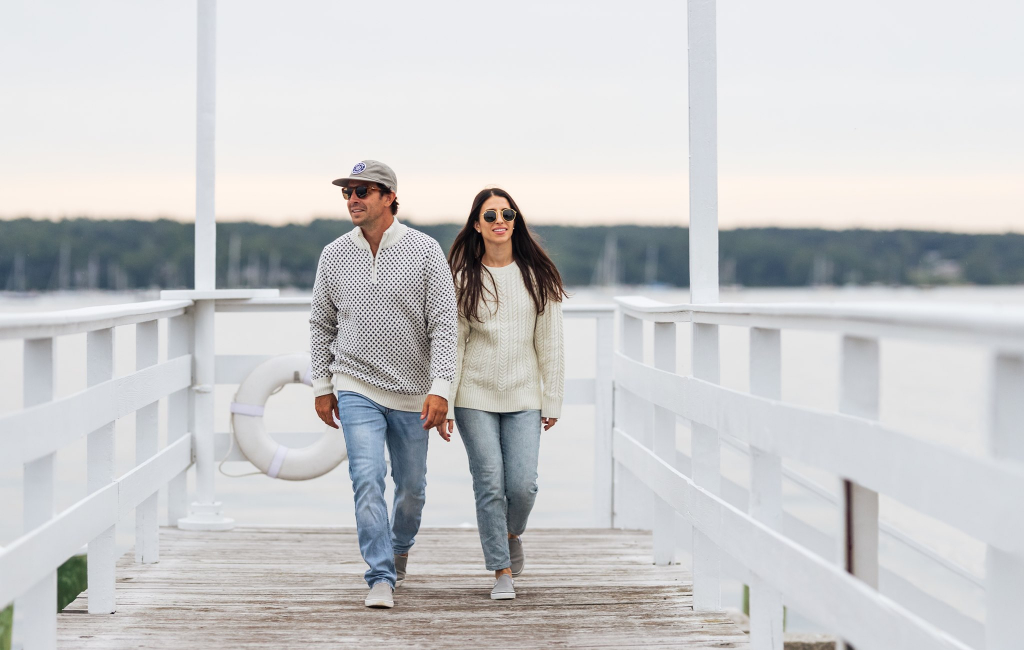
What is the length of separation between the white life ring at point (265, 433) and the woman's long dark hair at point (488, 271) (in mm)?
1418

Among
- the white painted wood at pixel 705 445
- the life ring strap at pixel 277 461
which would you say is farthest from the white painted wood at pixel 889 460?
the life ring strap at pixel 277 461

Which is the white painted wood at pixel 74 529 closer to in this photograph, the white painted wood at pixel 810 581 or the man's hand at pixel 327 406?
the man's hand at pixel 327 406

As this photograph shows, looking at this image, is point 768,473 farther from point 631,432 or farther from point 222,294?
point 222,294

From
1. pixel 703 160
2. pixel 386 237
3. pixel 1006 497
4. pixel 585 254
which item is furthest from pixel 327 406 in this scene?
pixel 585 254

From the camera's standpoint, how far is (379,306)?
11.0 ft

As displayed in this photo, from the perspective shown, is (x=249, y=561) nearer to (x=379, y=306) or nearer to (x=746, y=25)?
(x=379, y=306)

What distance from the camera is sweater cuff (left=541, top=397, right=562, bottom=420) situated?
3496 millimetres

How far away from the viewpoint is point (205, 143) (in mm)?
4621

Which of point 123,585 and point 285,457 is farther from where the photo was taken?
point 285,457

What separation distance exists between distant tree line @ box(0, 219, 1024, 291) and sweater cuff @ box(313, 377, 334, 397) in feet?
2.11

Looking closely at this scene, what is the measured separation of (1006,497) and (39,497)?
210 cm

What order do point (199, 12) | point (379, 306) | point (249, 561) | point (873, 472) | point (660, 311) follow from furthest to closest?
point (199, 12), point (249, 561), point (660, 311), point (379, 306), point (873, 472)

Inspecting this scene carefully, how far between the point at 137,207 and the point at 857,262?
9.56 m

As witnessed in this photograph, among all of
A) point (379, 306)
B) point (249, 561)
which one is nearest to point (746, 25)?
point (379, 306)
